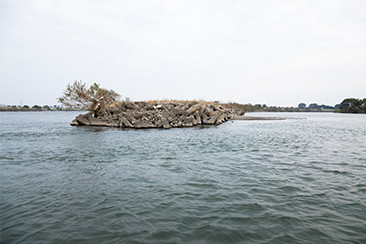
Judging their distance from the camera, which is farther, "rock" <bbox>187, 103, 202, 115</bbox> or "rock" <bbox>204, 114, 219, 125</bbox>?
"rock" <bbox>204, 114, 219, 125</bbox>

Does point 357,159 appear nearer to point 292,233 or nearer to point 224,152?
point 224,152

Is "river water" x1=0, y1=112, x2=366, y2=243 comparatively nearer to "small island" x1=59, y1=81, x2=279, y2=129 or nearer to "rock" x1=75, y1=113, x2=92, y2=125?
"small island" x1=59, y1=81, x2=279, y2=129

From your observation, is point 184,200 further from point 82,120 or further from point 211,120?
point 82,120

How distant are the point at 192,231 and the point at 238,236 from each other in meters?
0.98

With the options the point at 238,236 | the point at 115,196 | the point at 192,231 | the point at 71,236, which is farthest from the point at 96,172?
the point at 238,236

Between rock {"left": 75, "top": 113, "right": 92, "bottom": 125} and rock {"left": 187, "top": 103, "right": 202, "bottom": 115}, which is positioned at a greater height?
rock {"left": 187, "top": 103, "right": 202, "bottom": 115}

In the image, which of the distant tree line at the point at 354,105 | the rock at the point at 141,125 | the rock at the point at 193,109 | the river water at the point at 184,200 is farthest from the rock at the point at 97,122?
the distant tree line at the point at 354,105

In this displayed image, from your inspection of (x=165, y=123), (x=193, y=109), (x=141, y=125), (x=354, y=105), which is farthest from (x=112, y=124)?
(x=354, y=105)

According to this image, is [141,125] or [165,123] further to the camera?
[141,125]

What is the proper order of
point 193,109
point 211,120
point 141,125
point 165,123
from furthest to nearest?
1. point 193,109
2. point 211,120
3. point 141,125
4. point 165,123

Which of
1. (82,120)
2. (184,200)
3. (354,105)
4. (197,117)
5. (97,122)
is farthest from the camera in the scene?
(354,105)

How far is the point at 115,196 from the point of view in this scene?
6.40 meters

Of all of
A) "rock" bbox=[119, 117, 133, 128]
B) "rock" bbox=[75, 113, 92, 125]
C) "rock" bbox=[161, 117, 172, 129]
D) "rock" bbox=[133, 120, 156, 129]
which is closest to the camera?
"rock" bbox=[161, 117, 172, 129]

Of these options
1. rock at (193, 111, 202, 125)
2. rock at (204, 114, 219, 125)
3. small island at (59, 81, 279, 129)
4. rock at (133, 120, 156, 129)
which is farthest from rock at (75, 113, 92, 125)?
rock at (204, 114, 219, 125)
